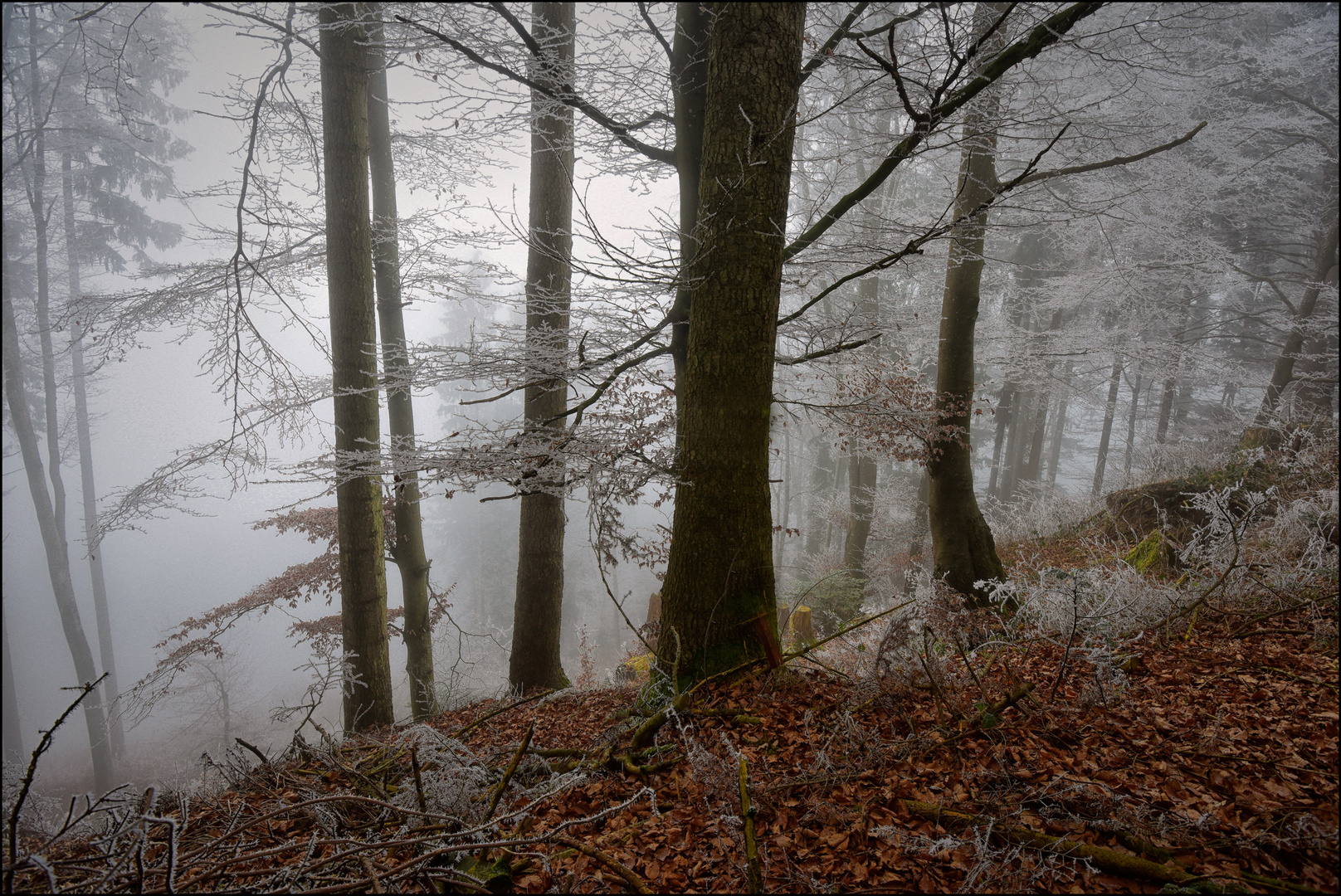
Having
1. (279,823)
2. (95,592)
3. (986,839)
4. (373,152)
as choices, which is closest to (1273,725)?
(986,839)

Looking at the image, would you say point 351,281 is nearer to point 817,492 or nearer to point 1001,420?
point 1001,420

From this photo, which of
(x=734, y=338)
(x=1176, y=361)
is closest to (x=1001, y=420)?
(x=1176, y=361)

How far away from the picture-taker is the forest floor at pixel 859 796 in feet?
4.70

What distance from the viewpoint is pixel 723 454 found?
113 inches

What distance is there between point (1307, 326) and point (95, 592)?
2867cm

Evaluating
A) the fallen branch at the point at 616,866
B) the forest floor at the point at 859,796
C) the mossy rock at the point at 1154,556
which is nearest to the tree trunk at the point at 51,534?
the forest floor at the point at 859,796

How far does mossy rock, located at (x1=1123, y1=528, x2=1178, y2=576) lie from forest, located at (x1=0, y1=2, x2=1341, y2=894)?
2.4 inches

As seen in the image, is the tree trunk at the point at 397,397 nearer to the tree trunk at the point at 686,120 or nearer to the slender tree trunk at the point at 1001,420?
the tree trunk at the point at 686,120

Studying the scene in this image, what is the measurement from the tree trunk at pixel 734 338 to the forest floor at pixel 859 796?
354 millimetres

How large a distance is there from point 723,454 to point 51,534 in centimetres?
1861

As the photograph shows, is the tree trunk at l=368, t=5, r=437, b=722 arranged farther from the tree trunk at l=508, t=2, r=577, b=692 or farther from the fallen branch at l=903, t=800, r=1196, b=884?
the fallen branch at l=903, t=800, r=1196, b=884

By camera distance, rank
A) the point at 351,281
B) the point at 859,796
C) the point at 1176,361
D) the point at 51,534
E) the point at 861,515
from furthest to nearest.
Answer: the point at 51,534 < the point at 861,515 < the point at 1176,361 < the point at 351,281 < the point at 859,796

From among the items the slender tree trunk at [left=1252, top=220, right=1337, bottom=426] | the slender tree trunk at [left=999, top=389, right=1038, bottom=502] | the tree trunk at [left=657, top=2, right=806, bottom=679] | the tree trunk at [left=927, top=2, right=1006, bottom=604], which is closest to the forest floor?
the tree trunk at [left=657, top=2, right=806, bottom=679]

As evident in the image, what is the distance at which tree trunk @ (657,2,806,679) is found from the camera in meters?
2.82
